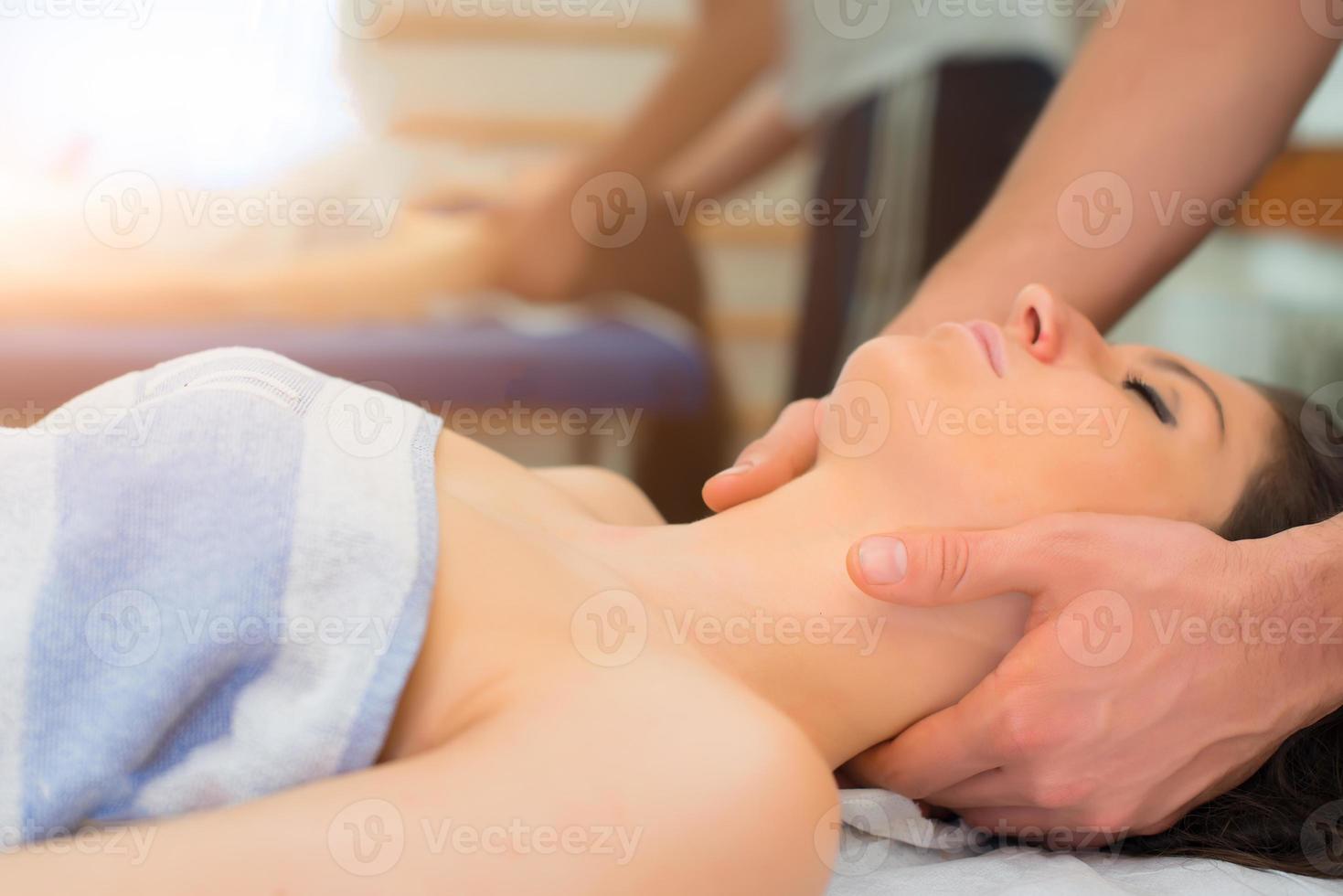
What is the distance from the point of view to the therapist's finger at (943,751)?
0.82 m

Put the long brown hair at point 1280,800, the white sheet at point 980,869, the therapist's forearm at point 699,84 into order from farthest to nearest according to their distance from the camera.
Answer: the therapist's forearm at point 699,84
the long brown hair at point 1280,800
the white sheet at point 980,869

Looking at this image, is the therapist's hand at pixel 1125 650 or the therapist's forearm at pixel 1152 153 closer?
the therapist's hand at pixel 1125 650

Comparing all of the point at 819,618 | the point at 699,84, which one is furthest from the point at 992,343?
the point at 699,84

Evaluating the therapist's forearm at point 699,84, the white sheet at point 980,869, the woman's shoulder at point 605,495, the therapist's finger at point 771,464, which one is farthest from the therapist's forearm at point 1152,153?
the therapist's forearm at point 699,84

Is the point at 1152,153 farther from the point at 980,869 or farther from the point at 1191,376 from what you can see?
the point at 980,869

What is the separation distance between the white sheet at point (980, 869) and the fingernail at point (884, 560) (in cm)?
19

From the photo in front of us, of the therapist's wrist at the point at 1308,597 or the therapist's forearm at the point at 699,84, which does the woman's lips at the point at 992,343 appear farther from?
the therapist's forearm at the point at 699,84

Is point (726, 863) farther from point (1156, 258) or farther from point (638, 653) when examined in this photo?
point (1156, 258)

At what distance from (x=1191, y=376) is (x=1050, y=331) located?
5.5 inches

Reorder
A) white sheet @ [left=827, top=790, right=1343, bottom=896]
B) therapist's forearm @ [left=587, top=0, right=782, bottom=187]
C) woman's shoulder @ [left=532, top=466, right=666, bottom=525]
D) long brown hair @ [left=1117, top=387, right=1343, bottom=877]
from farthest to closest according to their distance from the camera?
therapist's forearm @ [left=587, top=0, right=782, bottom=187]
woman's shoulder @ [left=532, top=466, right=666, bottom=525]
long brown hair @ [left=1117, top=387, right=1343, bottom=877]
white sheet @ [left=827, top=790, right=1343, bottom=896]

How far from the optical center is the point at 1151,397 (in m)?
0.95

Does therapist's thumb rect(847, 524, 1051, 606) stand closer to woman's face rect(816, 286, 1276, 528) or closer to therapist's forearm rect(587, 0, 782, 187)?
woman's face rect(816, 286, 1276, 528)

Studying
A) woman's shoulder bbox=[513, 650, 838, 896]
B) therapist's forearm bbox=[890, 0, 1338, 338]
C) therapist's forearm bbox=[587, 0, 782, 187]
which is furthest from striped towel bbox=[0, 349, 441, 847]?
therapist's forearm bbox=[587, 0, 782, 187]

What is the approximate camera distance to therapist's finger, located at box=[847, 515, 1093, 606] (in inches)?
32.2
